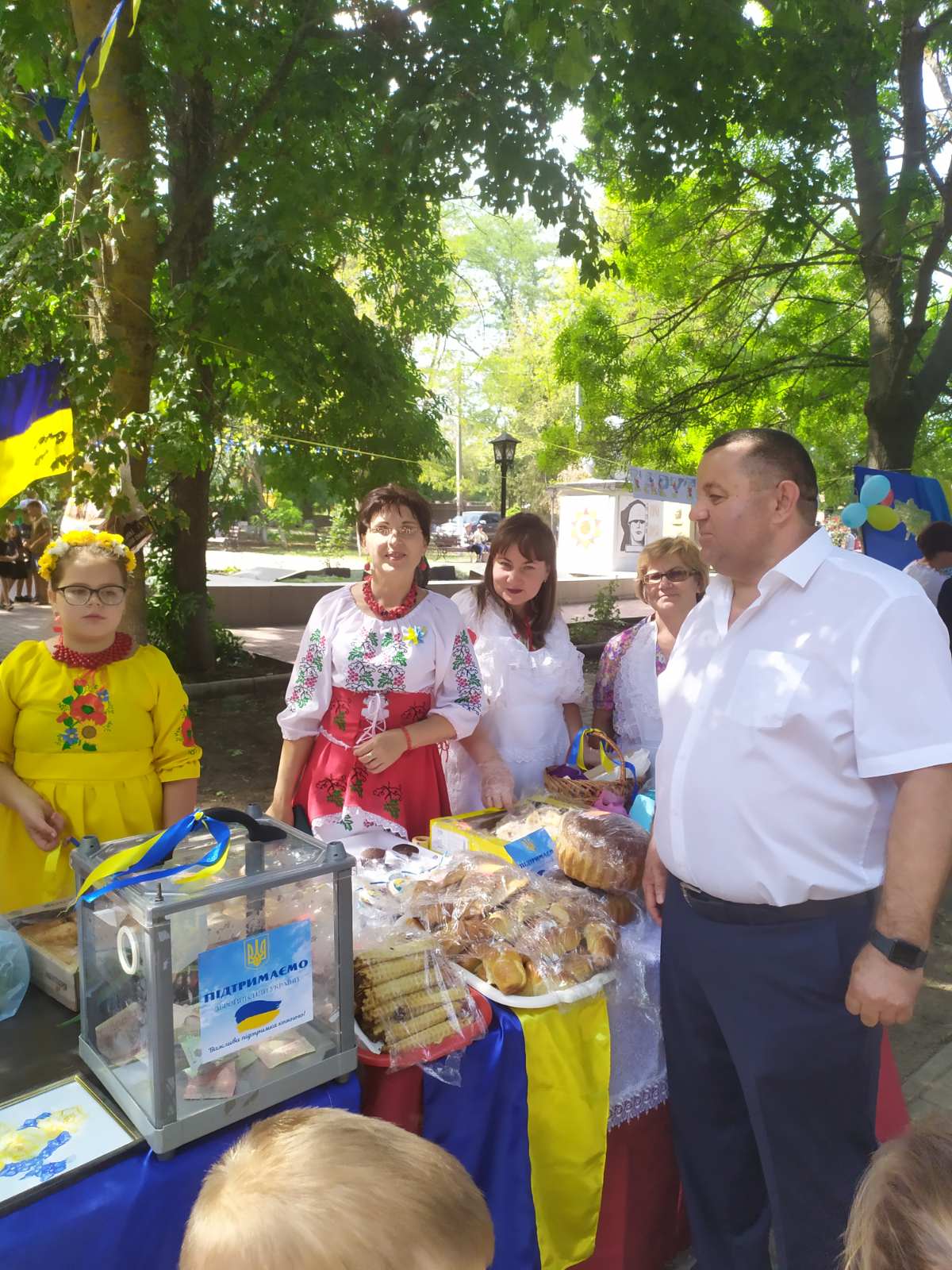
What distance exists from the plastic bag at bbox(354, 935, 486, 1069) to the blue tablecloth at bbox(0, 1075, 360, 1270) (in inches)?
12.5

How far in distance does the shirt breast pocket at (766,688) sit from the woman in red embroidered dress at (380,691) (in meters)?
1.08

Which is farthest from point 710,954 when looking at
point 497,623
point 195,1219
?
point 497,623

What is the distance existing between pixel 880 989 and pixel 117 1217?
1291 millimetres

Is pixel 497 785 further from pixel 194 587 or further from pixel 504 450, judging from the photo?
pixel 504 450

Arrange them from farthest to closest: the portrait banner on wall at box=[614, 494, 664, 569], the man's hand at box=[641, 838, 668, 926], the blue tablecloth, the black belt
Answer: the portrait banner on wall at box=[614, 494, 664, 569]
the man's hand at box=[641, 838, 668, 926]
the black belt
the blue tablecloth

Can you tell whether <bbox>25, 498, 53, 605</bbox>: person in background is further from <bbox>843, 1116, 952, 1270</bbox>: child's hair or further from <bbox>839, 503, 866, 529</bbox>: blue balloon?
<bbox>843, 1116, 952, 1270</bbox>: child's hair

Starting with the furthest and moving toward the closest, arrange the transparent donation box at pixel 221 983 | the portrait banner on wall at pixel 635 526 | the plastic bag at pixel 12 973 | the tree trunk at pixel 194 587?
the portrait banner on wall at pixel 635 526
the tree trunk at pixel 194 587
the plastic bag at pixel 12 973
the transparent donation box at pixel 221 983

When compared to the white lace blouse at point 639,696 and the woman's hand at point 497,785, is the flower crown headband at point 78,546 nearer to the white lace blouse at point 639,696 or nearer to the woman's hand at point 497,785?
the woman's hand at point 497,785

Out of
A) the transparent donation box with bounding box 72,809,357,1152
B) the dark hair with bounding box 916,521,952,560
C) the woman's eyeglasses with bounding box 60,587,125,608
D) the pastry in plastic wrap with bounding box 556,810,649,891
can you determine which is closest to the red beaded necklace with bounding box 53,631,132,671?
the woman's eyeglasses with bounding box 60,587,125,608

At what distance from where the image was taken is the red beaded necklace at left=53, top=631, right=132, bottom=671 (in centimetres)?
223

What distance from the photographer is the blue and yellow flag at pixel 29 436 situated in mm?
2852

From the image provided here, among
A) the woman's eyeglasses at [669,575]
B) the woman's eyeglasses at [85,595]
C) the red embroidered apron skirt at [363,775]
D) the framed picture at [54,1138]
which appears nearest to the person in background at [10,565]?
the red embroidered apron skirt at [363,775]

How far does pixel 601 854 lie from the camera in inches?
82.5

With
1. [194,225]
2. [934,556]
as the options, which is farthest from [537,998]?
[194,225]
